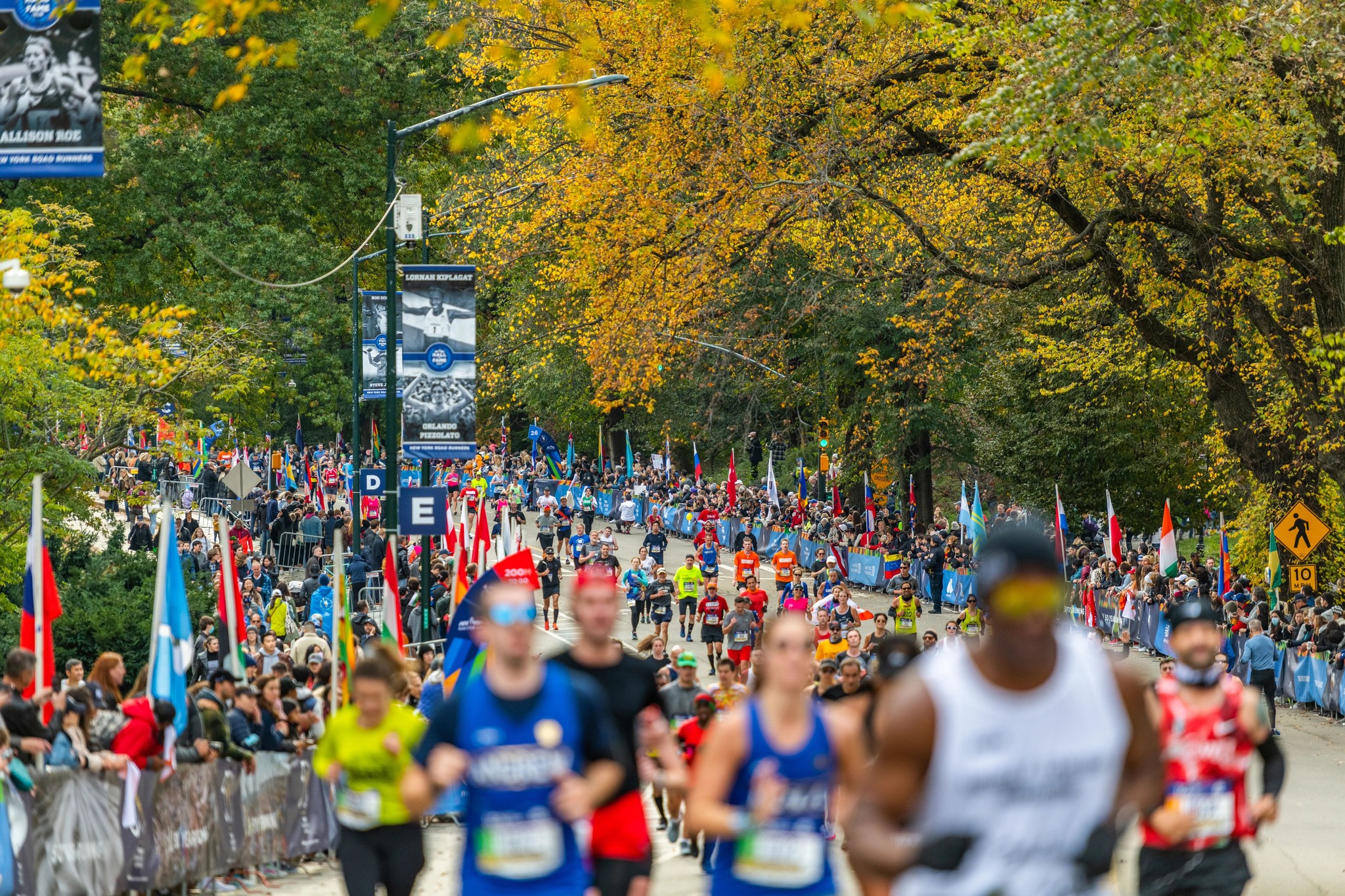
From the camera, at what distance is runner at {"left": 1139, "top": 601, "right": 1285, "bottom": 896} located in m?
7.56

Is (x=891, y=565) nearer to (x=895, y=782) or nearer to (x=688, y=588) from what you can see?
(x=688, y=588)

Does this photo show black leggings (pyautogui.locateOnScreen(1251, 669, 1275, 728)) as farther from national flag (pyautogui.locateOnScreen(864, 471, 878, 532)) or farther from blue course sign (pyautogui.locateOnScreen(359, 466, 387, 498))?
national flag (pyautogui.locateOnScreen(864, 471, 878, 532))

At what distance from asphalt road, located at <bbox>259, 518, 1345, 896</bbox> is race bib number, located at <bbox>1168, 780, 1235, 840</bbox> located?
25.8 inches

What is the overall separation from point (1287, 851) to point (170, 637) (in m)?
8.93

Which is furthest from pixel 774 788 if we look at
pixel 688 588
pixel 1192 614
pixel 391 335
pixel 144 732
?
pixel 688 588

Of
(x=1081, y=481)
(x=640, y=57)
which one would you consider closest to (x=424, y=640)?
(x=640, y=57)

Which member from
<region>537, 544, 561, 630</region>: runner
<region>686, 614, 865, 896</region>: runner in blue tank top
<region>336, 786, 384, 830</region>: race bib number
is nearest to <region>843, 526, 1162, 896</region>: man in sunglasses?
<region>686, 614, 865, 896</region>: runner in blue tank top

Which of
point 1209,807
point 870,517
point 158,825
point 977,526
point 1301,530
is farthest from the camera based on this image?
point 870,517

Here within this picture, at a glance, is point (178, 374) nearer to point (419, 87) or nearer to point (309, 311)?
point (309, 311)

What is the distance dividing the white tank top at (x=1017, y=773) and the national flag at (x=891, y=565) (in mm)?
34488

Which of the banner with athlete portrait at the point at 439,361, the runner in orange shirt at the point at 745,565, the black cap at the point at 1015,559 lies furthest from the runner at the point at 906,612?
the black cap at the point at 1015,559

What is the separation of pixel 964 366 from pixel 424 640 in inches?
976

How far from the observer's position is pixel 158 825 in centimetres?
1186

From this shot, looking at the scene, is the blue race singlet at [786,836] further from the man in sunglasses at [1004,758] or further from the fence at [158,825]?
the fence at [158,825]
